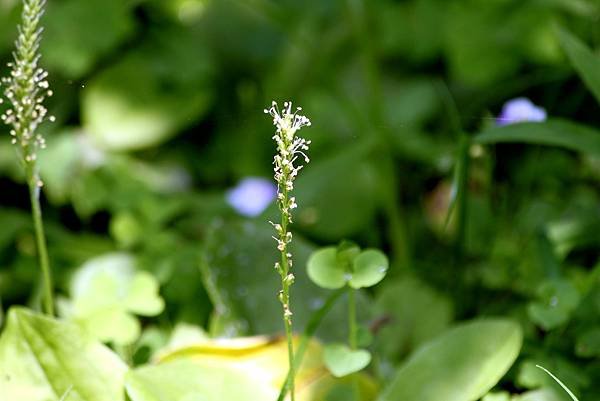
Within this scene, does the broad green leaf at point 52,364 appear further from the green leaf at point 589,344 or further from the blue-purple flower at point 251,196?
the blue-purple flower at point 251,196

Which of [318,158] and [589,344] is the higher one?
[318,158]

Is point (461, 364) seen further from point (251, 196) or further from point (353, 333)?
point (251, 196)

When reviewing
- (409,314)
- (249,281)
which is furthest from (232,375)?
(409,314)

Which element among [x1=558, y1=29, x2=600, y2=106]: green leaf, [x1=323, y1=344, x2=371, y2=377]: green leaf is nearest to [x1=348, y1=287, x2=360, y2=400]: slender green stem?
[x1=323, y1=344, x2=371, y2=377]: green leaf

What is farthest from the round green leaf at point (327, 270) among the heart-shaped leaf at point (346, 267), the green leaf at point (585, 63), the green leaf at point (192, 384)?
the green leaf at point (585, 63)

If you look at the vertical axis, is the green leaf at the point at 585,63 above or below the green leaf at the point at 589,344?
above

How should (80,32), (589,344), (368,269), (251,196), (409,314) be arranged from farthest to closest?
(80,32)
(251,196)
(409,314)
(589,344)
(368,269)
